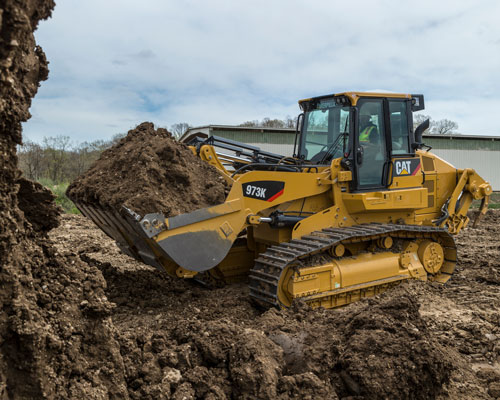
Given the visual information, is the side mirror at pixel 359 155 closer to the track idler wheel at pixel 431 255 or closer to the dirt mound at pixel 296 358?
the track idler wheel at pixel 431 255

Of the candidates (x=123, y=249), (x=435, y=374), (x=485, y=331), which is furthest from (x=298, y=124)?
(x=435, y=374)

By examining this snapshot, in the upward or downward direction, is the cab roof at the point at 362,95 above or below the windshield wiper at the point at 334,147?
above

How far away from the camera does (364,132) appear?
23.2 ft

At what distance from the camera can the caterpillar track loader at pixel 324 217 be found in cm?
572

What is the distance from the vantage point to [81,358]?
3320mm

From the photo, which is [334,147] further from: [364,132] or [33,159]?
[33,159]

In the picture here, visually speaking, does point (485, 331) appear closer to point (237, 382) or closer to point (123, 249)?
point (237, 382)

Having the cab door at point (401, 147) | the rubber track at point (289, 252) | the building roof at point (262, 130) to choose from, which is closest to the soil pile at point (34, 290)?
the rubber track at point (289, 252)

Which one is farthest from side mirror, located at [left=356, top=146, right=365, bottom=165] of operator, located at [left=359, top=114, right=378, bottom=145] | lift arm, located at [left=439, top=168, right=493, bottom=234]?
lift arm, located at [left=439, top=168, right=493, bottom=234]

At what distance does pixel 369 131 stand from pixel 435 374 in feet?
13.3

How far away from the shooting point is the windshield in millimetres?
7176

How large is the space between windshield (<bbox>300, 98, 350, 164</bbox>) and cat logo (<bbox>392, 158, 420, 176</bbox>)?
0.95 meters

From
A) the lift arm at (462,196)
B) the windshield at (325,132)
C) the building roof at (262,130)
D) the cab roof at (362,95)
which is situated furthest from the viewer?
the building roof at (262,130)

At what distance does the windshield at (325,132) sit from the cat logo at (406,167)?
3.10ft
